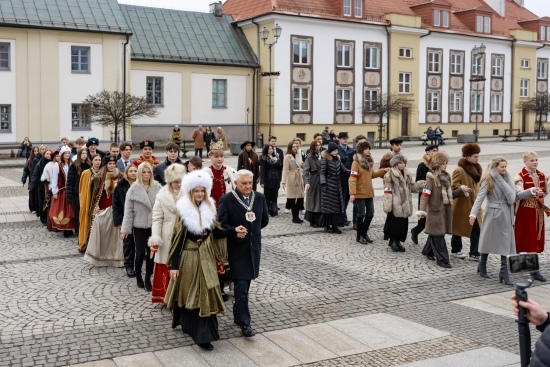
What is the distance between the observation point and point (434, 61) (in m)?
51.9

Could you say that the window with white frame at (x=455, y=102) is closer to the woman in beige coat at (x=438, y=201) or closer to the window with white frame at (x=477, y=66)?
the window with white frame at (x=477, y=66)

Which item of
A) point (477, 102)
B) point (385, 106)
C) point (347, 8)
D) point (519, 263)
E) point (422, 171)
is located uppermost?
point (347, 8)

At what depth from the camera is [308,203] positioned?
14.1 metres

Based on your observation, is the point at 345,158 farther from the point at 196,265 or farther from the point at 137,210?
the point at 196,265

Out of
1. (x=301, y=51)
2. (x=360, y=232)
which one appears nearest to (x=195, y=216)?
(x=360, y=232)

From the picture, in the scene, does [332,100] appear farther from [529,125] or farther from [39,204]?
[39,204]

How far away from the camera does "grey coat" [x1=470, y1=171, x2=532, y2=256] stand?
9547mm

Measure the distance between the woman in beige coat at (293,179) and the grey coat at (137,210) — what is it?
20.5 feet

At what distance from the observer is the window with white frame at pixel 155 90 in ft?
137

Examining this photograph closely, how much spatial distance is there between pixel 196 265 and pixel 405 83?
4571cm

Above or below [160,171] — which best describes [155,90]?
above

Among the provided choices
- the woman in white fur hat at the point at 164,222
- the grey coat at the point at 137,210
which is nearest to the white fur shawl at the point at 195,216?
the woman in white fur hat at the point at 164,222

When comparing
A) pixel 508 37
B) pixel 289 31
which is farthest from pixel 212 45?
pixel 508 37

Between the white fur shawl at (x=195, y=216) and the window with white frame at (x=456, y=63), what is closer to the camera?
the white fur shawl at (x=195, y=216)
